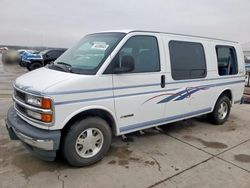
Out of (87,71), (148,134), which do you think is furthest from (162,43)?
(148,134)

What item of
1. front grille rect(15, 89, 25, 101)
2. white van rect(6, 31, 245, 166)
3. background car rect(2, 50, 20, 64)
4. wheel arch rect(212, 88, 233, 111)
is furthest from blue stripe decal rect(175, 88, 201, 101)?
background car rect(2, 50, 20, 64)

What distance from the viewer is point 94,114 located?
361 cm

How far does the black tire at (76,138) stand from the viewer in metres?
3.33

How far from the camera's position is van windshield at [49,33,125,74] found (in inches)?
139

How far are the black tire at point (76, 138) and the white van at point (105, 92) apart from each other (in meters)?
0.01

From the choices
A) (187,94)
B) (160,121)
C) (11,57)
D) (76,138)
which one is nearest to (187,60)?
(187,94)

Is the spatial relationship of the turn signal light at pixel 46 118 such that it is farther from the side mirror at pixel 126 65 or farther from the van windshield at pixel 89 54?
the side mirror at pixel 126 65

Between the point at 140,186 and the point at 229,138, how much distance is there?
2799mm

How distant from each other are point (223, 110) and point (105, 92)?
3.77 metres

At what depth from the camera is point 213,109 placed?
563cm

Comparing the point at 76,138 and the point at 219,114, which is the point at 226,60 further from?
the point at 76,138

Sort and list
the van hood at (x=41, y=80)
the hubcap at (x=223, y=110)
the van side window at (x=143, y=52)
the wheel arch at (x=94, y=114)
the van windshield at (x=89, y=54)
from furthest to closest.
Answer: the hubcap at (x=223, y=110)
the van side window at (x=143, y=52)
the van windshield at (x=89, y=54)
the wheel arch at (x=94, y=114)
the van hood at (x=41, y=80)

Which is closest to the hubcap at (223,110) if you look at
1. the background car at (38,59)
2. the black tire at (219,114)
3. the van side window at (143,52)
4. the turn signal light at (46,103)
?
the black tire at (219,114)

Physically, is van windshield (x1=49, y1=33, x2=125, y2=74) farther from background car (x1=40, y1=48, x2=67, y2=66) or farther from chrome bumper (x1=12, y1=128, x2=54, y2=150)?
background car (x1=40, y1=48, x2=67, y2=66)
